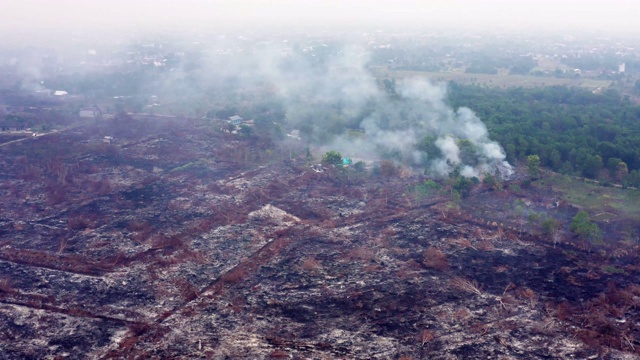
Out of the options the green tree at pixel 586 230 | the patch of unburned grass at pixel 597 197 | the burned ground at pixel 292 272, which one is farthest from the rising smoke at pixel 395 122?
the green tree at pixel 586 230

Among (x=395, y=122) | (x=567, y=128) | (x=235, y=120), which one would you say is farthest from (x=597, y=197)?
(x=235, y=120)

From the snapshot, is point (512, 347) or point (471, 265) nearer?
point (512, 347)

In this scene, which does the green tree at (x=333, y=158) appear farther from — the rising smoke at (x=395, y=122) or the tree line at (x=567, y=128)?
the tree line at (x=567, y=128)

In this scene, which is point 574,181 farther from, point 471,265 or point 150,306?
point 150,306

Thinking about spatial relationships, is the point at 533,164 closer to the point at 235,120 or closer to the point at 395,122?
the point at 395,122

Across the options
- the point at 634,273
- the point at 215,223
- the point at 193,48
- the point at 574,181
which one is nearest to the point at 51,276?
the point at 215,223

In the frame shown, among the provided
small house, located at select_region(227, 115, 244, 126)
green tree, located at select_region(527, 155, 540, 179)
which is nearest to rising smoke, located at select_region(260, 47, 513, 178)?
green tree, located at select_region(527, 155, 540, 179)

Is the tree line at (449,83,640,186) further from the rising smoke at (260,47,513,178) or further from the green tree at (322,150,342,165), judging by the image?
the green tree at (322,150,342,165)
